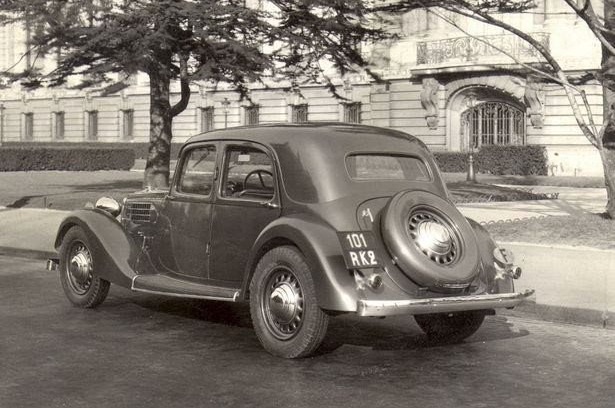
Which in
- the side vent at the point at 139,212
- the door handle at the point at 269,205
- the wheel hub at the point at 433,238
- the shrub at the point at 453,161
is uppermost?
the shrub at the point at 453,161

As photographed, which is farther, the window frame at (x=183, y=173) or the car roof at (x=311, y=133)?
the window frame at (x=183, y=173)

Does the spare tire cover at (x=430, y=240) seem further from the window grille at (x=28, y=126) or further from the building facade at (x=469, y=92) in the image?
the window grille at (x=28, y=126)

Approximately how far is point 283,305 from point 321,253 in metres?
0.50

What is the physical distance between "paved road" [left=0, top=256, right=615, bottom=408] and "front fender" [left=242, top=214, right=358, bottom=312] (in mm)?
476

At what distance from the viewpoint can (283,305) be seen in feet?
22.1

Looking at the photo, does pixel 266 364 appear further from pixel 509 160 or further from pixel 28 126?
pixel 28 126

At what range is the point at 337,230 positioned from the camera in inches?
265

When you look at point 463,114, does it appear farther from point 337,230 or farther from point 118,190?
point 337,230

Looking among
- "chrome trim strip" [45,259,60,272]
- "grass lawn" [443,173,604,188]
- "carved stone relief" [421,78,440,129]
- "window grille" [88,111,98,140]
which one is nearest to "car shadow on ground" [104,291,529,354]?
"chrome trim strip" [45,259,60,272]

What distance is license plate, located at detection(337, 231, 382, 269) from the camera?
648cm

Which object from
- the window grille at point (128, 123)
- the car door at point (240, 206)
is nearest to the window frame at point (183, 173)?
the car door at point (240, 206)

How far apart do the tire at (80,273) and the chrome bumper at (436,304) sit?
3.18m

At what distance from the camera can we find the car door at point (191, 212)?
7.81 meters

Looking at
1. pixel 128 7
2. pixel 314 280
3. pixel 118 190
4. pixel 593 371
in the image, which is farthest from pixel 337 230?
pixel 118 190
